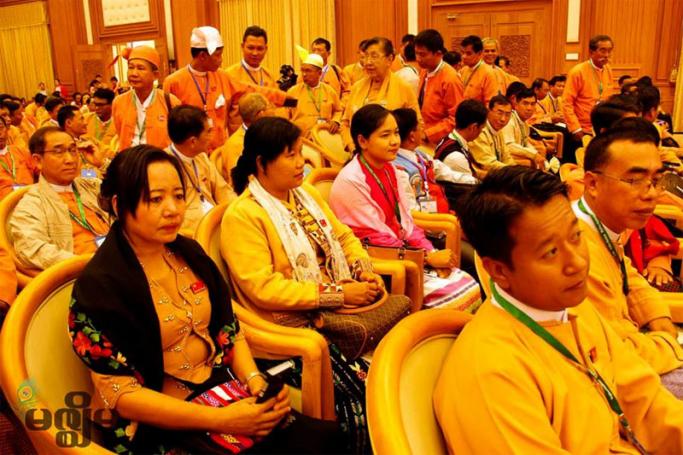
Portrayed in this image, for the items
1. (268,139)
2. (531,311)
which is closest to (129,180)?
(268,139)

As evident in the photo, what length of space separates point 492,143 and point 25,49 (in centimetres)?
1442

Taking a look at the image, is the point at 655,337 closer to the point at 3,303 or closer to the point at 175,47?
the point at 3,303

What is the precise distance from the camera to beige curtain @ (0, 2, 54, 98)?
46.8ft

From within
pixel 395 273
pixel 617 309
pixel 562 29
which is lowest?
pixel 395 273

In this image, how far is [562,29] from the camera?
9344 millimetres

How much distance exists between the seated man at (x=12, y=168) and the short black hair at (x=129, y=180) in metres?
2.73

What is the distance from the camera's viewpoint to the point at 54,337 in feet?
4.74

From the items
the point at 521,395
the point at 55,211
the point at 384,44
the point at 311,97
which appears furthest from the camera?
the point at 311,97

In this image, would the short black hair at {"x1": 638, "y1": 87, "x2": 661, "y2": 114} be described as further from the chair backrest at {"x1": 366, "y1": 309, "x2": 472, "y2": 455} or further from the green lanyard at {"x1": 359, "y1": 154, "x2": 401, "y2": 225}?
the chair backrest at {"x1": 366, "y1": 309, "x2": 472, "y2": 455}

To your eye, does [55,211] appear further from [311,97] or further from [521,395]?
[311,97]

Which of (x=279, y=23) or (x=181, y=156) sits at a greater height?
(x=279, y=23)

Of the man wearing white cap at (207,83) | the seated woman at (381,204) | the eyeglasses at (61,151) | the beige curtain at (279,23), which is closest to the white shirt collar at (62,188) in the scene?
the eyeglasses at (61,151)

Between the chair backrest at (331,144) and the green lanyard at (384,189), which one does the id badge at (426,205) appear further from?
the chair backrest at (331,144)

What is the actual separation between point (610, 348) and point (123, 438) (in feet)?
3.82
